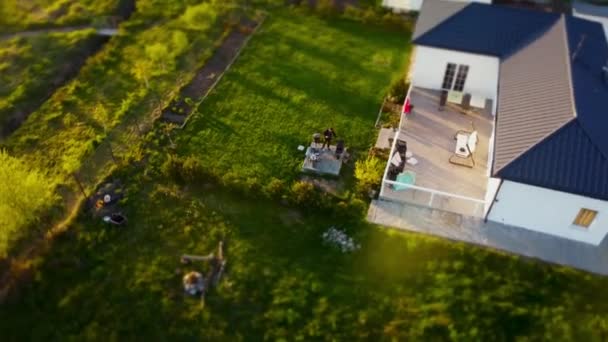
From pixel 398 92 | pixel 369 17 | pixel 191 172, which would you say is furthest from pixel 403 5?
pixel 191 172

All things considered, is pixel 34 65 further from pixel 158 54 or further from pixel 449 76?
pixel 449 76

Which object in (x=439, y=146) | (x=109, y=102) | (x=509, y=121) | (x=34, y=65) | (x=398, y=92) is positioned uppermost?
(x=509, y=121)

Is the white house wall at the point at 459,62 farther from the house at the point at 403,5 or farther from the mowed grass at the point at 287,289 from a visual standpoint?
the mowed grass at the point at 287,289

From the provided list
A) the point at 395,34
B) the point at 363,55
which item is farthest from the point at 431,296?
the point at 395,34

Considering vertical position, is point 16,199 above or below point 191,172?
above

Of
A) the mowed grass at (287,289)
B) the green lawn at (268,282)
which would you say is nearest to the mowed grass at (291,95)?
the green lawn at (268,282)

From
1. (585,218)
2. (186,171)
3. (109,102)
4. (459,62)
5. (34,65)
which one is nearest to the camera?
(585,218)

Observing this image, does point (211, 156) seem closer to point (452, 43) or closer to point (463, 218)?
point (463, 218)
